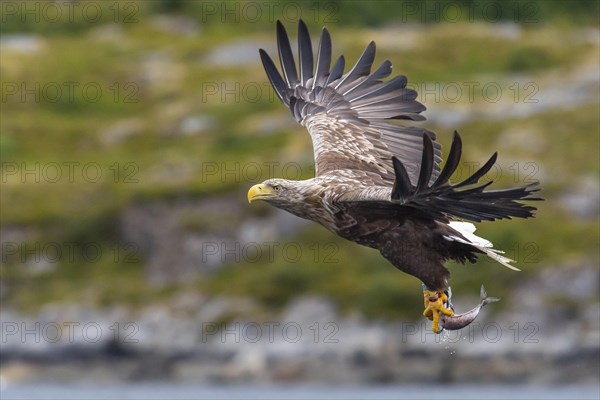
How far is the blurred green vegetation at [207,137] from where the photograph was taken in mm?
50594

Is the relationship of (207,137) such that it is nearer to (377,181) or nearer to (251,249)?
(251,249)

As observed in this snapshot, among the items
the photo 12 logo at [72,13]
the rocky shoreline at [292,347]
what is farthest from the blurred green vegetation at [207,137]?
the rocky shoreline at [292,347]

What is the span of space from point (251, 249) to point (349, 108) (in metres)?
37.9

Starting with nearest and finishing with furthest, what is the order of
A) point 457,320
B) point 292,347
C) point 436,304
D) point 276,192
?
point 457,320
point 436,304
point 276,192
point 292,347

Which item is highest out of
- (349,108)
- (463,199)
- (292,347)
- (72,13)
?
(72,13)

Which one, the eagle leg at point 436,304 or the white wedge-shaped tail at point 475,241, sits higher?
the white wedge-shaped tail at point 475,241

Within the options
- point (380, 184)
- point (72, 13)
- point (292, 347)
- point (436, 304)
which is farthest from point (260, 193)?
point (72, 13)

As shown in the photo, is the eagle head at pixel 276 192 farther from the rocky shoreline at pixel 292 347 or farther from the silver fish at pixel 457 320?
the rocky shoreline at pixel 292 347

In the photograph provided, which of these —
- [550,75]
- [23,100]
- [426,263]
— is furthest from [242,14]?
[426,263]

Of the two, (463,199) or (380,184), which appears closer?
(463,199)

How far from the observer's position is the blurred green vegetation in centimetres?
5059

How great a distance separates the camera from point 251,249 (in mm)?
53938

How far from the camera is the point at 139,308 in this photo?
5150cm

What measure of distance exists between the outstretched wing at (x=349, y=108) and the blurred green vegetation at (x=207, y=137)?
2893cm
